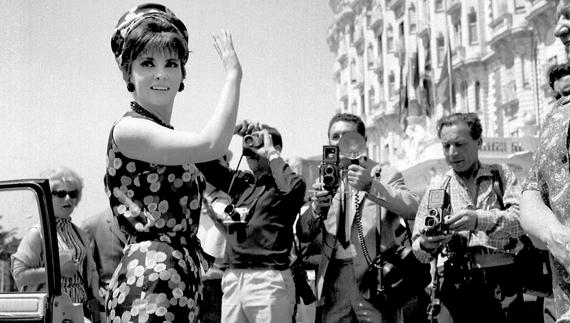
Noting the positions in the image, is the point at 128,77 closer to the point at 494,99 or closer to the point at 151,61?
the point at 151,61

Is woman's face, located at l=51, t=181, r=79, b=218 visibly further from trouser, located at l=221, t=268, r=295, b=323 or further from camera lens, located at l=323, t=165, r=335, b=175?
camera lens, located at l=323, t=165, r=335, b=175

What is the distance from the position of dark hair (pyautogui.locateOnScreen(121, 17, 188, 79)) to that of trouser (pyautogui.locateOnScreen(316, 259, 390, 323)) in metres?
2.52

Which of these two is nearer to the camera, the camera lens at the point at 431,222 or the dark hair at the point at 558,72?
the camera lens at the point at 431,222

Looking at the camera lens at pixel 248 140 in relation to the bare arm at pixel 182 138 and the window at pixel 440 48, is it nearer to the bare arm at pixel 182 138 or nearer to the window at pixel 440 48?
the bare arm at pixel 182 138

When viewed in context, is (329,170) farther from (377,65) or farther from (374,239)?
(377,65)

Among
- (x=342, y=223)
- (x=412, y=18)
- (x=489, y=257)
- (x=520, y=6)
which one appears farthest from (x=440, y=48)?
(x=489, y=257)

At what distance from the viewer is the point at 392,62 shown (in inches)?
2306

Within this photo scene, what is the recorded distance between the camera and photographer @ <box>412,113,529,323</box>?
426 centimetres

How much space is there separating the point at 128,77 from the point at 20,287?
147cm

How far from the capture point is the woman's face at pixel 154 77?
2.69 m

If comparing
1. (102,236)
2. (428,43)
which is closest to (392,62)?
(428,43)

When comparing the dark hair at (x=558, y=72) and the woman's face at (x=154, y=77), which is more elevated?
the dark hair at (x=558, y=72)

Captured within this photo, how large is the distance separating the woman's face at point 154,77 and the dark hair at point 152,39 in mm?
16

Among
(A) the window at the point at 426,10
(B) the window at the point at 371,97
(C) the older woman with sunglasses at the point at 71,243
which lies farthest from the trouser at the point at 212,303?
(B) the window at the point at 371,97
